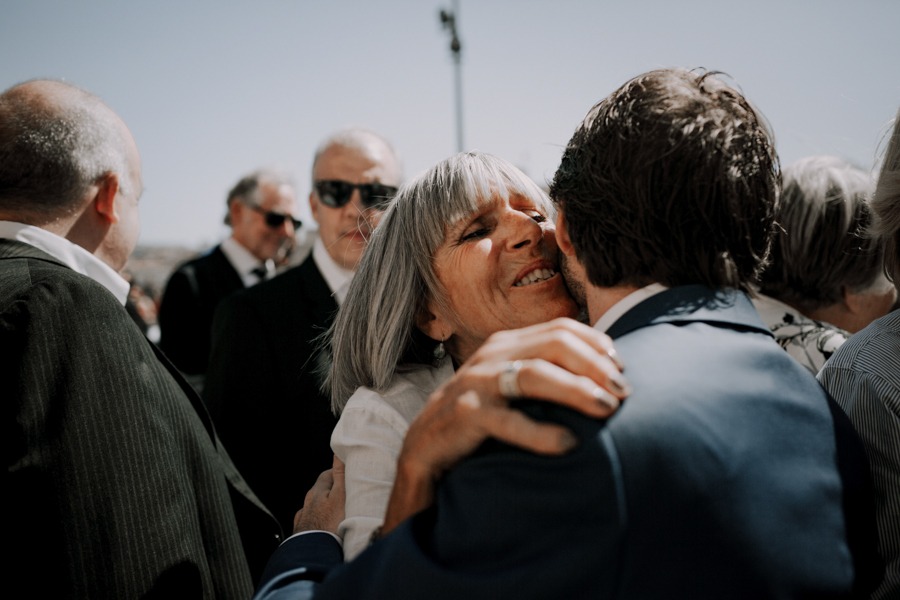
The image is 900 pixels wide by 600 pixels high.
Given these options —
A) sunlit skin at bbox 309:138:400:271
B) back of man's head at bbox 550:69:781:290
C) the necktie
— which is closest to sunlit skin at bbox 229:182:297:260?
the necktie

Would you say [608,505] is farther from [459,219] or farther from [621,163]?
[459,219]

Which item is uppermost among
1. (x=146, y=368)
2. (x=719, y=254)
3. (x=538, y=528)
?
(x=719, y=254)

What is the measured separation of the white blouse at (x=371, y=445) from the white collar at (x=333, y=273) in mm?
1532

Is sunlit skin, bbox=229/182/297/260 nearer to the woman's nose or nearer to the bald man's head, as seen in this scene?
the bald man's head

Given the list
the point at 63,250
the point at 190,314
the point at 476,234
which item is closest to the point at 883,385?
the point at 476,234

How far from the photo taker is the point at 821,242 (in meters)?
2.71

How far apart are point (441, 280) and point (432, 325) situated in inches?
6.1

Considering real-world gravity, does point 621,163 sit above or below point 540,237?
above

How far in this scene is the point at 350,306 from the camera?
2.24 metres

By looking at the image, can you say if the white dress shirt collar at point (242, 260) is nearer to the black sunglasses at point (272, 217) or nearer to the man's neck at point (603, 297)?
the black sunglasses at point (272, 217)

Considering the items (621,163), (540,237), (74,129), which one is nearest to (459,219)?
(540,237)

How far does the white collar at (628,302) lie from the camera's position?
137 centimetres

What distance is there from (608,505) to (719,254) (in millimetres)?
579

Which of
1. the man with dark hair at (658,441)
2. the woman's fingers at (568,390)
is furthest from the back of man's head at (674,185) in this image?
the woman's fingers at (568,390)
